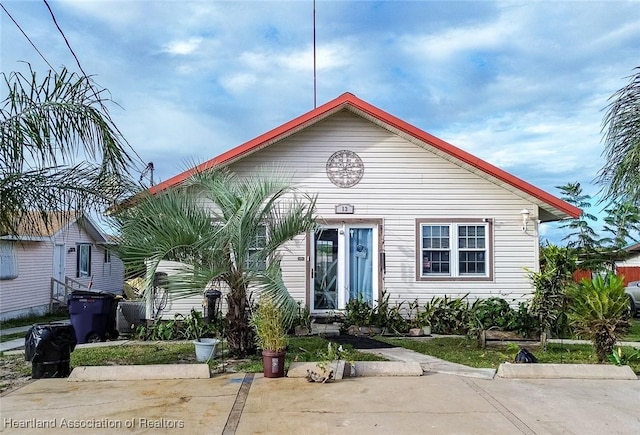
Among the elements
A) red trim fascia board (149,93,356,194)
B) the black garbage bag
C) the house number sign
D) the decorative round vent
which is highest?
red trim fascia board (149,93,356,194)

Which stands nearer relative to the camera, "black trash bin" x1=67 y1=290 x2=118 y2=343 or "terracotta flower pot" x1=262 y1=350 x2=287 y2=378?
"terracotta flower pot" x1=262 y1=350 x2=287 y2=378

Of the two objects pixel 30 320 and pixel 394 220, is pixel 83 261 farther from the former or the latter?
pixel 394 220

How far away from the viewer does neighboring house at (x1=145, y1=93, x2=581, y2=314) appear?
38.0 ft

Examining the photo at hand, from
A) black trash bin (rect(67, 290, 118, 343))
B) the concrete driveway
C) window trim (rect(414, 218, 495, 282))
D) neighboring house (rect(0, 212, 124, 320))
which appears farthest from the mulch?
neighboring house (rect(0, 212, 124, 320))

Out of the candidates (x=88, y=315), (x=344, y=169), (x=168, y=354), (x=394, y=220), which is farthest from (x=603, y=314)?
(x=88, y=315)

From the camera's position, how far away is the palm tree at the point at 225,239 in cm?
733

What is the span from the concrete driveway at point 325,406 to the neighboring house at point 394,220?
14.6ft

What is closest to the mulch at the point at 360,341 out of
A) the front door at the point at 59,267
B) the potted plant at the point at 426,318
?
the potted plant at the point at 426,318

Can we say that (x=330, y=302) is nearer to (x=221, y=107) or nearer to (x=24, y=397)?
(x=221, y=107)

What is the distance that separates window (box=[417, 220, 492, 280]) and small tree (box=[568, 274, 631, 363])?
3508mm

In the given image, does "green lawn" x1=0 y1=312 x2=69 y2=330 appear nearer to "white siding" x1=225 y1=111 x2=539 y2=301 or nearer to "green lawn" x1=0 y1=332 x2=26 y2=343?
"green lawn" x1=0 y1=332 x2=26 y2=343

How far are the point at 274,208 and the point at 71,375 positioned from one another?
358 cm

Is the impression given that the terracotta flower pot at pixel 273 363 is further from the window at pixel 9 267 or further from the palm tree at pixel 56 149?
the window at pixel 9 267

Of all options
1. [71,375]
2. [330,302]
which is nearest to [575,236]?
[330,302]
